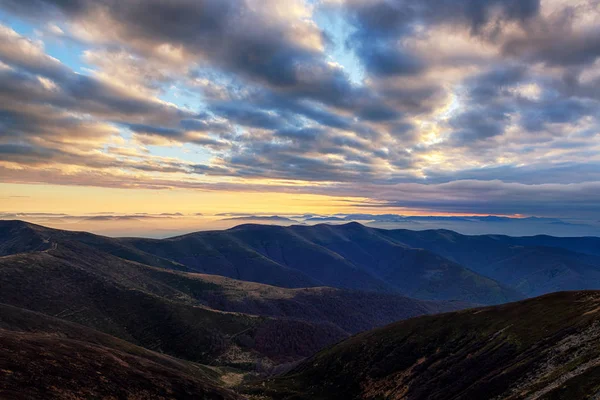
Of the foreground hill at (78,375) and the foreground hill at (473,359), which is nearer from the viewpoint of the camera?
the foreground hill at (78,375)

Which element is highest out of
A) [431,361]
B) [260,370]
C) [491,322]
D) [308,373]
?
[491,322]

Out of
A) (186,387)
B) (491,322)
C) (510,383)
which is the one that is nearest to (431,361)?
(491,322)

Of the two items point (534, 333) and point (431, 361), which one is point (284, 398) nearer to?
point (431, 361)

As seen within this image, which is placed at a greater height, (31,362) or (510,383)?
(31,362)

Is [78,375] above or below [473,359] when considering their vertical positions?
above

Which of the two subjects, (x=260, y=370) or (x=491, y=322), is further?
(x=260, y=370)

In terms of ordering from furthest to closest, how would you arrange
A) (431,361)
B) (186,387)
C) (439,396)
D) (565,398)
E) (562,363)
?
1. (431,361)
2. (186,387)
3. (439,396)
4. (562,363)
5. (565,398)

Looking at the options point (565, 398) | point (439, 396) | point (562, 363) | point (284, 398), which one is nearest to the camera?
point (565, 398)

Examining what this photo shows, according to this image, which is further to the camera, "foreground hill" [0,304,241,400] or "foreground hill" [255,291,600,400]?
"foreground hill" [255,291,600,400]
